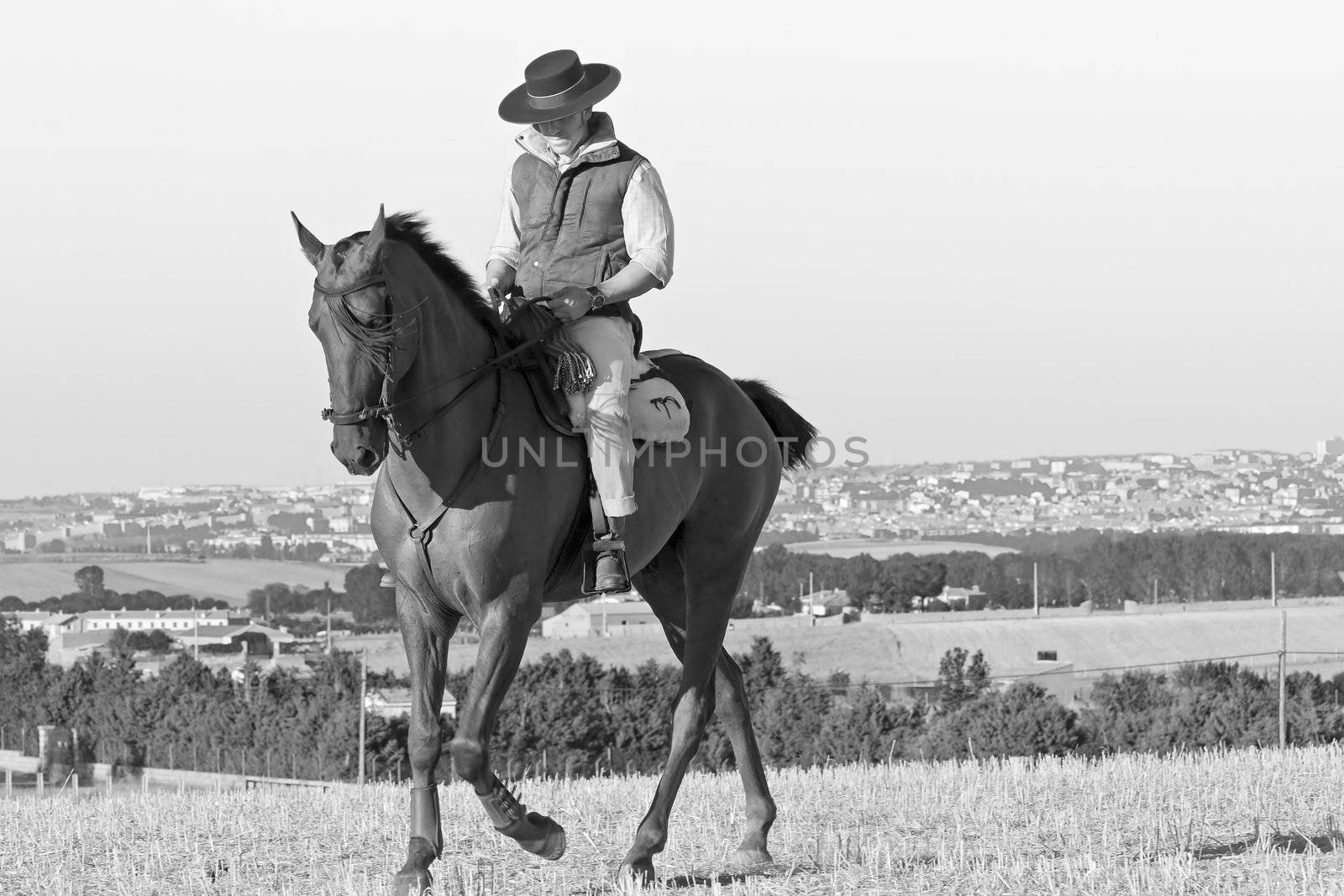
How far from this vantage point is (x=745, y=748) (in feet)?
30.9

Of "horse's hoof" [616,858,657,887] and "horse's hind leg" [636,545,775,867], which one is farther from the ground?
"horse's hind leg" [636,545,775,867]

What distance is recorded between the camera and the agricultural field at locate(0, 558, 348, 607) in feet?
532

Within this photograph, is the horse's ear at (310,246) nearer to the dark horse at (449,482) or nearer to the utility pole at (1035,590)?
the dark horse at (449,482)

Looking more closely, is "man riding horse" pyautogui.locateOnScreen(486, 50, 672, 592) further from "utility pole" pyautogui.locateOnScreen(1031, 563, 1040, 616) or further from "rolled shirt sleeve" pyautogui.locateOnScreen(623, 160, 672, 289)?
"utility pole" pyautogui.locateOnScreen(1031, 563, 1040, 616)

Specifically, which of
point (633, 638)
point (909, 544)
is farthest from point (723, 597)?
point (909, 544)

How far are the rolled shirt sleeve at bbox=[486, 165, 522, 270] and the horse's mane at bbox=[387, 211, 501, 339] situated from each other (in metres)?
0.78

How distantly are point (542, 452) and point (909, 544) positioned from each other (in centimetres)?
17331

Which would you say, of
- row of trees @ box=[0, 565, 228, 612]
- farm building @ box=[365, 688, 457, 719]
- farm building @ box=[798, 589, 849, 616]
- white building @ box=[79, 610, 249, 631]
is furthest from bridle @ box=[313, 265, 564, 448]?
row of trees @ box=[0, 565, 228, 612]

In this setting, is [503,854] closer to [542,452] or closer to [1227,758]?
[542,452]

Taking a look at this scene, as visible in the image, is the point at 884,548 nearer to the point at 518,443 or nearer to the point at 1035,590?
the point at 1035,590

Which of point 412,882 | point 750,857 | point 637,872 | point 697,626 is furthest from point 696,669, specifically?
point 412,882

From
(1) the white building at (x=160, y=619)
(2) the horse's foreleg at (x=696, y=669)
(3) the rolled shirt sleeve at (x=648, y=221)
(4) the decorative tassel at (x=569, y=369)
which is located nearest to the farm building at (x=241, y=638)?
(1) the white building at (x=160, y=619)

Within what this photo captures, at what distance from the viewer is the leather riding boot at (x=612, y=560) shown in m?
7.91

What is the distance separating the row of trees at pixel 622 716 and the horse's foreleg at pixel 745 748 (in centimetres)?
3000
